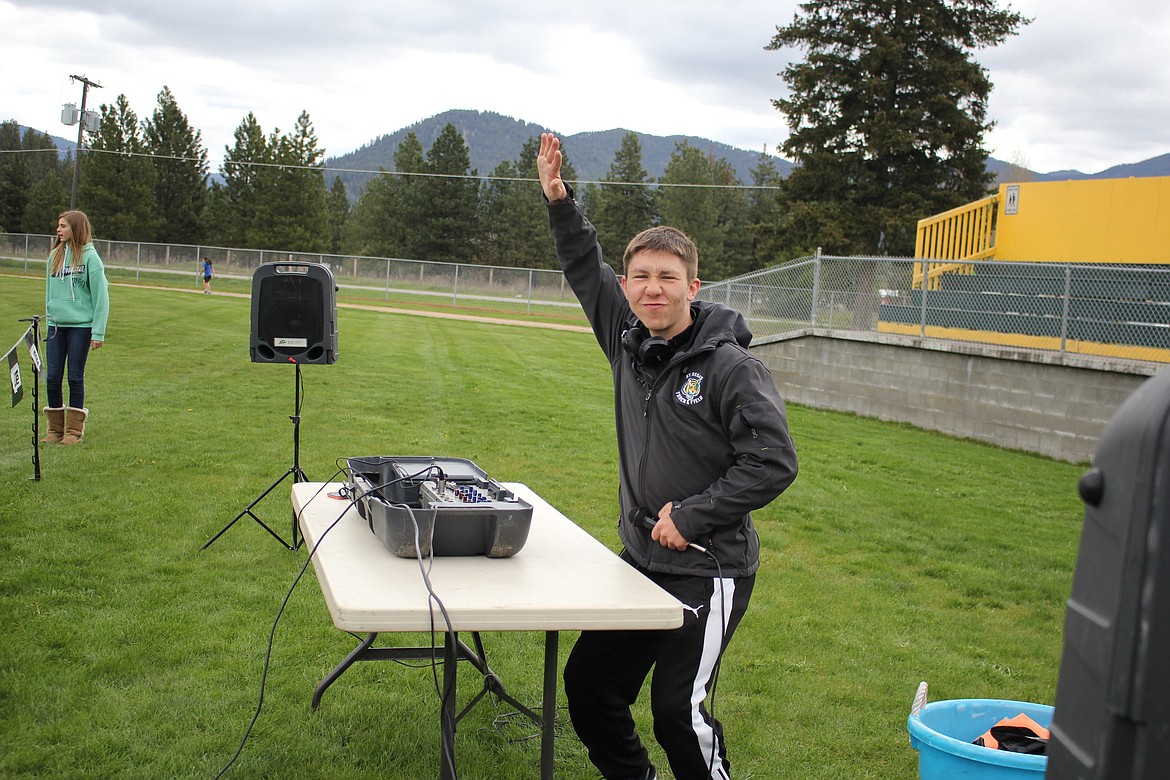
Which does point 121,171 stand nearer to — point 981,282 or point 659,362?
point 981,282

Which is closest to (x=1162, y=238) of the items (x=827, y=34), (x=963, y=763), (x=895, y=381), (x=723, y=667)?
(x=895, y=381)

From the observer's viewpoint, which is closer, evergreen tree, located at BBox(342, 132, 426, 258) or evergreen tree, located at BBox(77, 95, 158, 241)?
evergreen tree, located at BBox(77, 95, 158, 241)

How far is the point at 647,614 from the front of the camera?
2592 millimetres

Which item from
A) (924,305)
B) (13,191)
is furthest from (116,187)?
(924,305)

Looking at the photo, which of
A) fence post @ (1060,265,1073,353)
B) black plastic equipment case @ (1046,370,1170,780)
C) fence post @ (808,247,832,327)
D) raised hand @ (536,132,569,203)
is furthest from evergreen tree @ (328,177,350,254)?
black plastic equipment case @ (1046,370,1170,780)

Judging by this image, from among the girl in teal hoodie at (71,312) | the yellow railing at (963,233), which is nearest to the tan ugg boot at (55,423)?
the girl in teal hoodie at (71,312)

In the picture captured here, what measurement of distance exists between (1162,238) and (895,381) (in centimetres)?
473

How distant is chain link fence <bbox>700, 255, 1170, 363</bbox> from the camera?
12.4 m

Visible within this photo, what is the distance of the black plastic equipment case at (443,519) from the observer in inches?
111

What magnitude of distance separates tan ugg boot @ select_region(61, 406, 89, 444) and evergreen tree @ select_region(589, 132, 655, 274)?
67029 millimetres

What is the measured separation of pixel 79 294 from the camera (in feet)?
29.0

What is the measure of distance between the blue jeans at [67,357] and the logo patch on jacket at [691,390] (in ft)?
24.7

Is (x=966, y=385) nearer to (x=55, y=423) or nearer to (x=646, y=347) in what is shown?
(x=55, y=423)

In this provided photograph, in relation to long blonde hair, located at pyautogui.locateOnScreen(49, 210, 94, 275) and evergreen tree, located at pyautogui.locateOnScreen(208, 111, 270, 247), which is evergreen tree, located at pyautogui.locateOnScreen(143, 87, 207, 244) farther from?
long blonde hair, located at pyautogui.locateOnScreen(49, 210, 94, 275)
